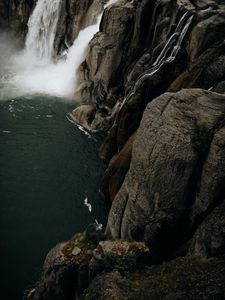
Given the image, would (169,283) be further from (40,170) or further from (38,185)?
(40,170)

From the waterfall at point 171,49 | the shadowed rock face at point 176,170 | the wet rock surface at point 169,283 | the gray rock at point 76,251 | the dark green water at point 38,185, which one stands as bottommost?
the dark green water at point 38,185

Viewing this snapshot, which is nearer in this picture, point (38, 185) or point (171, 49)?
point (38, 185)

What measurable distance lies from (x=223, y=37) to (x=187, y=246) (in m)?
17.4

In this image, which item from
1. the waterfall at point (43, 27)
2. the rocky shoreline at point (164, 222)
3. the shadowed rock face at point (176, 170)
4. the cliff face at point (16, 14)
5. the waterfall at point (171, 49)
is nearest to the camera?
the rocky shoreline at point (164, 222)

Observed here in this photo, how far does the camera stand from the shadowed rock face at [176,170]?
47.5 feet

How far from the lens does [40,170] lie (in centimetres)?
2798

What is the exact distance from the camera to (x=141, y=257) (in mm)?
15234

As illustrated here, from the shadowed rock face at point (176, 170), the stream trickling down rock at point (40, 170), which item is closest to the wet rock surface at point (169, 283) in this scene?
the shadowed rock face at point (176, 170)

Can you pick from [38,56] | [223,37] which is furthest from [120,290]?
[38,56]

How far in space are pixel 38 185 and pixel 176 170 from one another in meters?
13.5

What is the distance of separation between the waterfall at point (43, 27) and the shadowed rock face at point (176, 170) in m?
35.1

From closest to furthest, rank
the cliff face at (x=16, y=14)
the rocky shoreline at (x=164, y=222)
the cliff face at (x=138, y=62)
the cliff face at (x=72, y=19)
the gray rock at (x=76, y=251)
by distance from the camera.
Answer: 1. the rocky shoreline at (x=164, y=222)
2. the gray rock at (x=76, y=251)
3. the cliff face at (x=138, y=62)
4. the cliff face at (x=72, y=19)
5. the cliff face at (x=16, y=14)

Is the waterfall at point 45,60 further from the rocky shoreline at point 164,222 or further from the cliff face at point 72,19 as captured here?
the rocky shoreline at point 164,222

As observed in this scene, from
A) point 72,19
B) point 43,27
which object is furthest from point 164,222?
point 43,27
